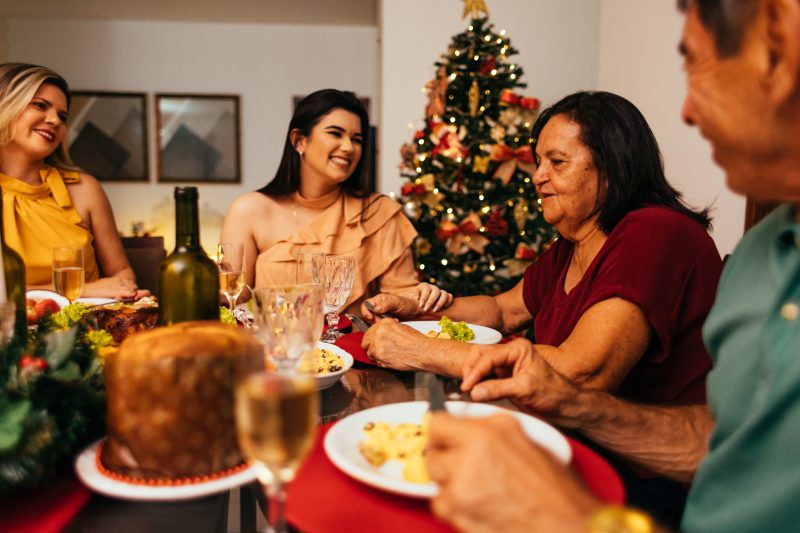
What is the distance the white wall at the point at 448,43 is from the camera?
4.42m

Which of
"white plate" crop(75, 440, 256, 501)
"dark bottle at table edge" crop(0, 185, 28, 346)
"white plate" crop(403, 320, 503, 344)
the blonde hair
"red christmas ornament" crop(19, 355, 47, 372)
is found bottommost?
"white plate" crop(403, 320, 503, 344)

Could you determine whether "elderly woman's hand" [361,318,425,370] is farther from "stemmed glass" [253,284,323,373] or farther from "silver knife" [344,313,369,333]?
"stemmed glass" [253,284,323,373]

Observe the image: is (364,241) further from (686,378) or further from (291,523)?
(291,523)

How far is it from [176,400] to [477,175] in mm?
2945

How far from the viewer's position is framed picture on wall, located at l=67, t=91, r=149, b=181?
6461 millimetres

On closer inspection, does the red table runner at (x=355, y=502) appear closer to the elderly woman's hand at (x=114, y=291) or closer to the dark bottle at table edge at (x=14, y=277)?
the dark bottle at table edge at (x=14, y=277)

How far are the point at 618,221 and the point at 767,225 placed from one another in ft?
1.90

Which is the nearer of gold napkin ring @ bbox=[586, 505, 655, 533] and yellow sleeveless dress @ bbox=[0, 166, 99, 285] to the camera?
gold napkin ring @ bbox=[586, 505, 655, 533]

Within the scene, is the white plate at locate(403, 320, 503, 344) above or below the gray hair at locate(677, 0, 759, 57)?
below

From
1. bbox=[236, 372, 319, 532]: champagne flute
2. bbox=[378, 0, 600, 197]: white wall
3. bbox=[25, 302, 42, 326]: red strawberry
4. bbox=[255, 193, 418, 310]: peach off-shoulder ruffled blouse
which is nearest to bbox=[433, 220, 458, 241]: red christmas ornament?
bbox=[255, 193, 418, 310]: peach off-shoulder ruffled blouse

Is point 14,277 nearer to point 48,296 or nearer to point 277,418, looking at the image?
point 48,296

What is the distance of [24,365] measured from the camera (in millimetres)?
707

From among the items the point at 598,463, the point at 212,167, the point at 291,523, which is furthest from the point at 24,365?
the point at 212,167

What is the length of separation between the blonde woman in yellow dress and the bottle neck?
1679 millimetres
